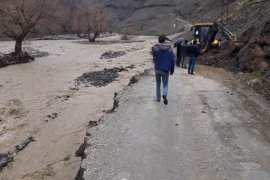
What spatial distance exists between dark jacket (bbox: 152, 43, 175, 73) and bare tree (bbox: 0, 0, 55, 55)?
1023 inches

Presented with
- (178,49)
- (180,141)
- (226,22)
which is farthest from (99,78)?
(226,22)

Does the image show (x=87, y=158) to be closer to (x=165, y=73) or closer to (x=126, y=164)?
(x=126, y=164)

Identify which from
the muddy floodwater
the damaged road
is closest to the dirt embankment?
the damaged road

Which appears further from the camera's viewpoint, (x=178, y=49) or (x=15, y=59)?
(x=15, y=59)

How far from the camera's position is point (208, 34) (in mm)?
30141

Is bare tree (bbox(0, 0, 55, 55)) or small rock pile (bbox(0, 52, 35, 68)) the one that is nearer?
small rock pile (bbox(0, 52, 35, 68))

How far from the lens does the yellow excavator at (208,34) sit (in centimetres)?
2975

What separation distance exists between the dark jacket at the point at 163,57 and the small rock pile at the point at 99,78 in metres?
10.2

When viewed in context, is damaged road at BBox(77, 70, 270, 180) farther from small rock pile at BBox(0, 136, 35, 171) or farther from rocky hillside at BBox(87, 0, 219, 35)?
rocky hillside at BBox(87, 0, 219, 35)

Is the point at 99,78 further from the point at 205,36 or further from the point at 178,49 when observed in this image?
the point at 205,36

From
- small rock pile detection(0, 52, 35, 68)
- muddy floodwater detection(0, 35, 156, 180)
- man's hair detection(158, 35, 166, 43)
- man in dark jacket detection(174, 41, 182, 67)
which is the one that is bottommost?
muddy floodwater detection(0, 35, 156, 180)

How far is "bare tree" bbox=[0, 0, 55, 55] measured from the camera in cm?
3600

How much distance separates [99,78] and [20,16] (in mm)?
14747

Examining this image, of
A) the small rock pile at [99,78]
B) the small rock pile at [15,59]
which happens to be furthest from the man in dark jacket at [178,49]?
the small rock pile at [15,59]
